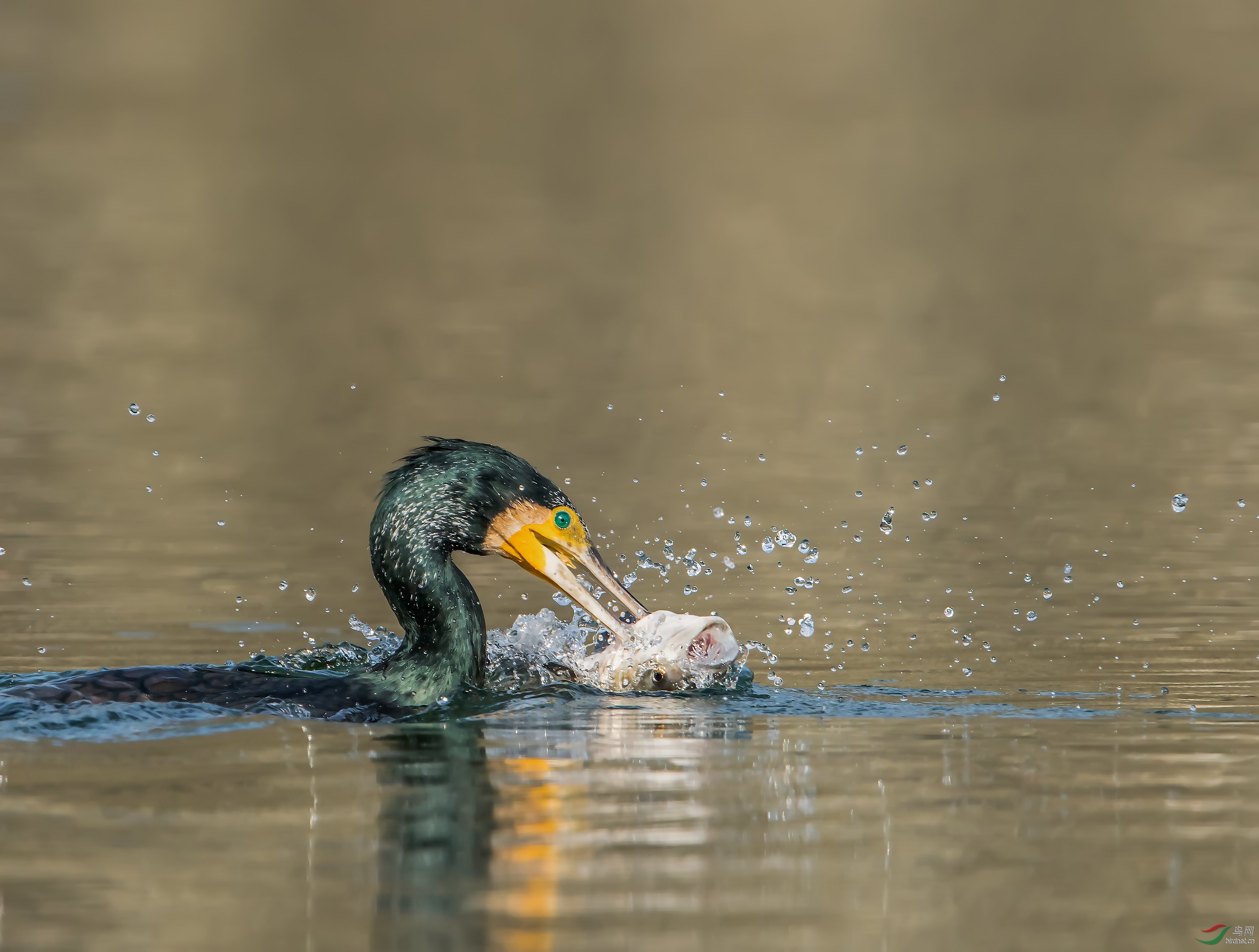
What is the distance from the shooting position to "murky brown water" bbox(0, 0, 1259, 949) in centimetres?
609

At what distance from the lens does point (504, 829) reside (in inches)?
253

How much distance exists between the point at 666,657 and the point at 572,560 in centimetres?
68

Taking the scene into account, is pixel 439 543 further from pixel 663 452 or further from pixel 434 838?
pixel 663 452

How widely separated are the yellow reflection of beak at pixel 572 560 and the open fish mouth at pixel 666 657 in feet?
0.28

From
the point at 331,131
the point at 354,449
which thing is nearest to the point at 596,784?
the point at 354,449

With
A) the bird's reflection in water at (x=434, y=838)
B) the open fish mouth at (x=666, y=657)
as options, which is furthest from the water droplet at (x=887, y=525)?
the bird's reflection in water at (x=434, y=838)

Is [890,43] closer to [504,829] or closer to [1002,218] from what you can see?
[1002,218]

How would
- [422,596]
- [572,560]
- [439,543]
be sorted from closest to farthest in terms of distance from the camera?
[422,596]
[439,543]
[572,560]

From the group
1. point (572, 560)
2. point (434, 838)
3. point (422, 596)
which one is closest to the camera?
point (434, 838)

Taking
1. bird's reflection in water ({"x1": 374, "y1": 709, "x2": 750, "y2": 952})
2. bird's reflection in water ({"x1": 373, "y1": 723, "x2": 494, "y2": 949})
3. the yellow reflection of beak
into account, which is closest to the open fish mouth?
the yellow reflection of beak

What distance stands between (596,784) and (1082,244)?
70.8 feet

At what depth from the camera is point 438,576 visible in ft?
29.2

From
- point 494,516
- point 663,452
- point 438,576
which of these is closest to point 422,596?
point 438,576

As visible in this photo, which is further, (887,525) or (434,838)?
(887,525)
